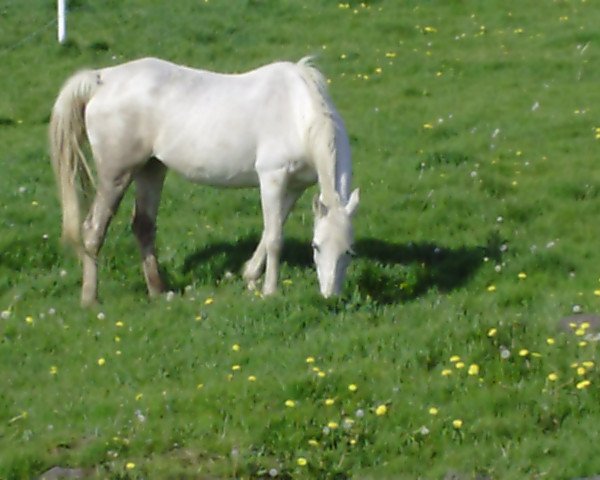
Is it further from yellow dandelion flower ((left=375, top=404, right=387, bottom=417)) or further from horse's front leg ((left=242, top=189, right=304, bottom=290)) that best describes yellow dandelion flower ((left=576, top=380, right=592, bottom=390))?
horse's front leg ((left=242, top=189, right=304, bottom=290))

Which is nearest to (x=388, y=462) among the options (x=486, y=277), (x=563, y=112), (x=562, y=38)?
(x=486, y=277)

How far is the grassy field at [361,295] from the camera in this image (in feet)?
31.6

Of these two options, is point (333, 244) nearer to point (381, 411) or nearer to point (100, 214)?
point (381, 411)

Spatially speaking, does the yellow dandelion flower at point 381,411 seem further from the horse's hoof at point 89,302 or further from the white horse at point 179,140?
the horse's hoof at point 89,302

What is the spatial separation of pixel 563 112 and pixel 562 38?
4288mm

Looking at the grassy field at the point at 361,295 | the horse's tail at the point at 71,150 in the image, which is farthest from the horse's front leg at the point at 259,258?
the horse's tail at the point at 71,150

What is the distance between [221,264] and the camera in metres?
14.6

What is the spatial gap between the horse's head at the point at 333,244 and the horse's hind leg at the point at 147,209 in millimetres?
2478

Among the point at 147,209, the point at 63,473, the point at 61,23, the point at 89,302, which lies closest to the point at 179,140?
the point at 147,209

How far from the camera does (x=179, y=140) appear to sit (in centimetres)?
1403

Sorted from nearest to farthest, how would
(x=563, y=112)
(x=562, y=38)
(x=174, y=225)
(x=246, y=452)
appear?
(x=246, y=452)
(x=174, y=225)
(x=563, y=112)
(x=562, y=38)

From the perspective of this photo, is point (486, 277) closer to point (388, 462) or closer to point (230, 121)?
point (230, 121)

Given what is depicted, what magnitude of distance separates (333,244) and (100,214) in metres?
3.15

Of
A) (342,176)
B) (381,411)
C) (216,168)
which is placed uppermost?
(342,176)
